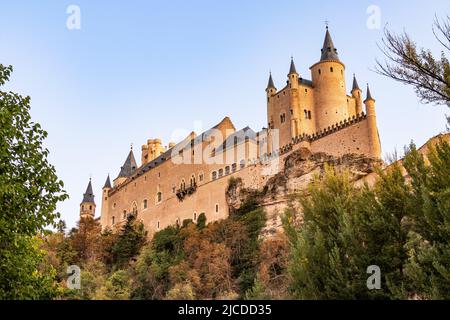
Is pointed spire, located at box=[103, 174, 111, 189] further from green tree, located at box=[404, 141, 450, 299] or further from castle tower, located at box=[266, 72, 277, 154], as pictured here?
green tree, located at box=[404, 141, 450, 299]

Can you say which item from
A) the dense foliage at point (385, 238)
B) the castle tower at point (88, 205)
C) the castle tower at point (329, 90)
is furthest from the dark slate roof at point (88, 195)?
the dense foliage at point (385, 238)

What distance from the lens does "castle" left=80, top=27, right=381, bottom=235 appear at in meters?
50.2

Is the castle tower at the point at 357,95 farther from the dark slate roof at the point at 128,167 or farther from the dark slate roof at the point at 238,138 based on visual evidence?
the dark slate roof at the point at 128,167

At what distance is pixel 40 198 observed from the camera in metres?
12.7

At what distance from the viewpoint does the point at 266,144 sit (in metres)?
57.5

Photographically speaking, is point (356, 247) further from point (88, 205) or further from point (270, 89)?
point (88, 205)

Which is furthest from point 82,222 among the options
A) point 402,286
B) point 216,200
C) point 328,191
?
point 402,286

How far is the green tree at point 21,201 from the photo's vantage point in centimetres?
1166

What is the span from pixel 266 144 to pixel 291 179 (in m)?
8.32

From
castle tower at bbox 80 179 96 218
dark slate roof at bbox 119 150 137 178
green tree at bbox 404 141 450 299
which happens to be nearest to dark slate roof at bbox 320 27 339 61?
dark slate roof at bbox 119 150 137 178

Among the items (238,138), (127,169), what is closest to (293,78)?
(238,138)

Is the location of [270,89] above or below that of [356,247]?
above

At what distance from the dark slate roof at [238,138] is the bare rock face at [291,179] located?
22.8ft
